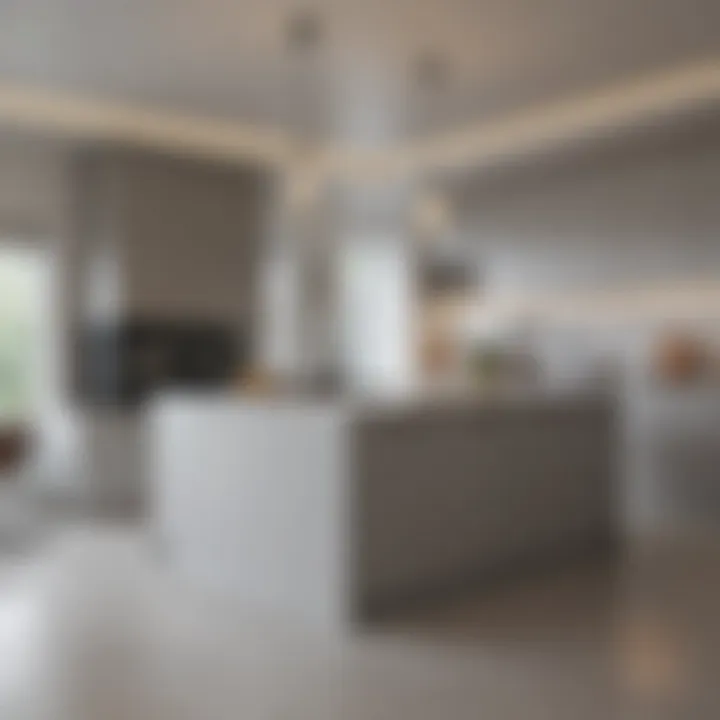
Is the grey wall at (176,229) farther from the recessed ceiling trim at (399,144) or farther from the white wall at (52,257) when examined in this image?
the recessed ceiling trim at (399,144)

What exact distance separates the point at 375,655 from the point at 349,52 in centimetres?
311

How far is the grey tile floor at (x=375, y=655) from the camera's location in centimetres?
255

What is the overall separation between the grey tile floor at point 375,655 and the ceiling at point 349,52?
2727mm

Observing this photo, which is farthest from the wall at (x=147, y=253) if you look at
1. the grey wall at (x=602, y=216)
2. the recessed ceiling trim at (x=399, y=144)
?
the grey wall at (x=602, y=216)

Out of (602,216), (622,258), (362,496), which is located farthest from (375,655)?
(602,216)

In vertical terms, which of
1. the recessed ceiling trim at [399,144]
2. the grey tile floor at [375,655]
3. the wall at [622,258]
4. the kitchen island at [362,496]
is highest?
the recessed ceiling trim at [399,144]

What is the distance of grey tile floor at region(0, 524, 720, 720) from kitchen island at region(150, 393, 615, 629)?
7.1 inches

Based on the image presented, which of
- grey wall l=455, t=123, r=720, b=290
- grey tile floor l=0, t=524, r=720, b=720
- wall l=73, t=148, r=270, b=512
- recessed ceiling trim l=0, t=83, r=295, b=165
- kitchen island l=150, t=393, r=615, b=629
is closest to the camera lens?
grey tile floor l=0, t=524, r=720, b=720

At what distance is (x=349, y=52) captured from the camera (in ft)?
14.9

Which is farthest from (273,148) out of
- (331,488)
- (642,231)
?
(331,488)

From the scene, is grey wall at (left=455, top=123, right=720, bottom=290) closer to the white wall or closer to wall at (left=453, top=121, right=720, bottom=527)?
wall at (left=453, top=121, right=720, bottom=527)

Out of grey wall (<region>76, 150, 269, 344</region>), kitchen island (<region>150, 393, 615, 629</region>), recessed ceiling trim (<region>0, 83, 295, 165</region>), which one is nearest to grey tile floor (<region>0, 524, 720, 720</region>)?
kitchen island (<region>150, 393, 615, 629</region>)

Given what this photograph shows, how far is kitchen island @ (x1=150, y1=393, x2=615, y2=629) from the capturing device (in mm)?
3475

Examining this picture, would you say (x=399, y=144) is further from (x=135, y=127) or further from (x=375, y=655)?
(x=375, y=655)
